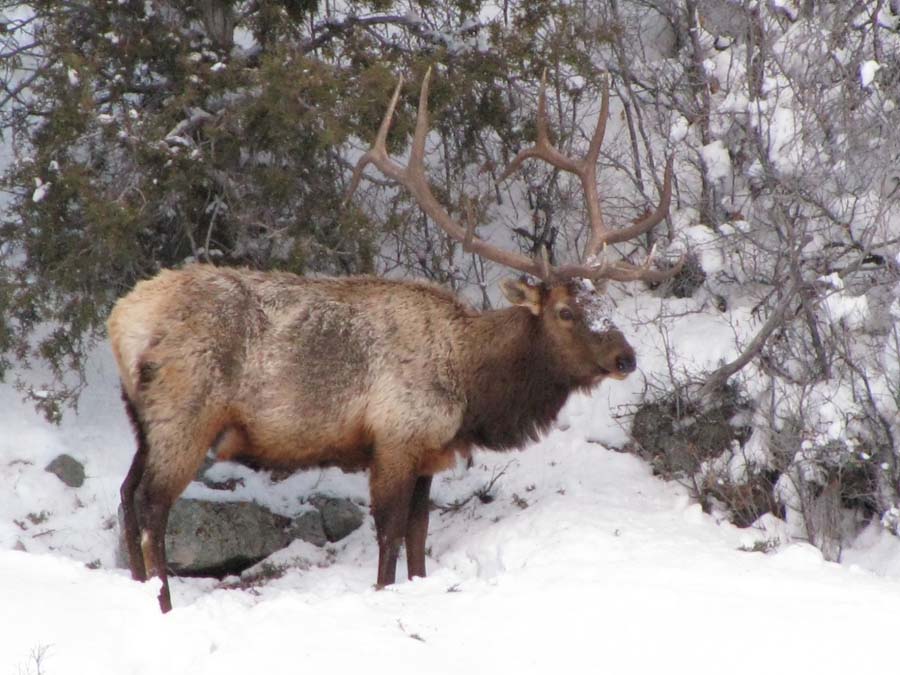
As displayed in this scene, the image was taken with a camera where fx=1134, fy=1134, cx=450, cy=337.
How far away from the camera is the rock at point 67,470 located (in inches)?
319

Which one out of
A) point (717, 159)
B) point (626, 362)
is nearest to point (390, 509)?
point (626, 362)

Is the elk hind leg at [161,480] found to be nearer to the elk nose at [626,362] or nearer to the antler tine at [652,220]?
the elk nose at [626,362]

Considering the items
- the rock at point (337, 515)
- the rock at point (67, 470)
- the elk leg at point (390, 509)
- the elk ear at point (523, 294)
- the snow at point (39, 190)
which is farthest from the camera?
the rock at point (67, 470)

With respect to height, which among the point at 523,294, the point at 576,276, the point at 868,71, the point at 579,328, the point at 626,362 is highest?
the point at 868,71

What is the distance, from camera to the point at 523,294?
7.02 meters

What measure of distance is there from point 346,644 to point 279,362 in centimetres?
229

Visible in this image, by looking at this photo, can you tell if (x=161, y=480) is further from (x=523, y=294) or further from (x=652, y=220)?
(x=652, y=220)

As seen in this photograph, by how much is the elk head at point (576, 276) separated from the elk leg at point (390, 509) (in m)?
1.24

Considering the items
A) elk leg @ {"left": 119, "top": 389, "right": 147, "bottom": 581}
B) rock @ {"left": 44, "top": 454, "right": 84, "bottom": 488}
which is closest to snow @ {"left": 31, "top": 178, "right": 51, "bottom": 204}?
elk leg @ {"left": 119, "top": 389, "right": 147, "bottom": 581}

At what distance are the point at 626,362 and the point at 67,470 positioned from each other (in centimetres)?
413

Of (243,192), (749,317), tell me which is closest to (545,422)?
(749,317)

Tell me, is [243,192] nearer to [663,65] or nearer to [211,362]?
[211,362]

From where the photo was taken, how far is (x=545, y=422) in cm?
714

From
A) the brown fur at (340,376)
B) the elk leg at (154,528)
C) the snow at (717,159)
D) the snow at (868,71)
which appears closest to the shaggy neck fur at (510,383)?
the brown fur at (340,376)
